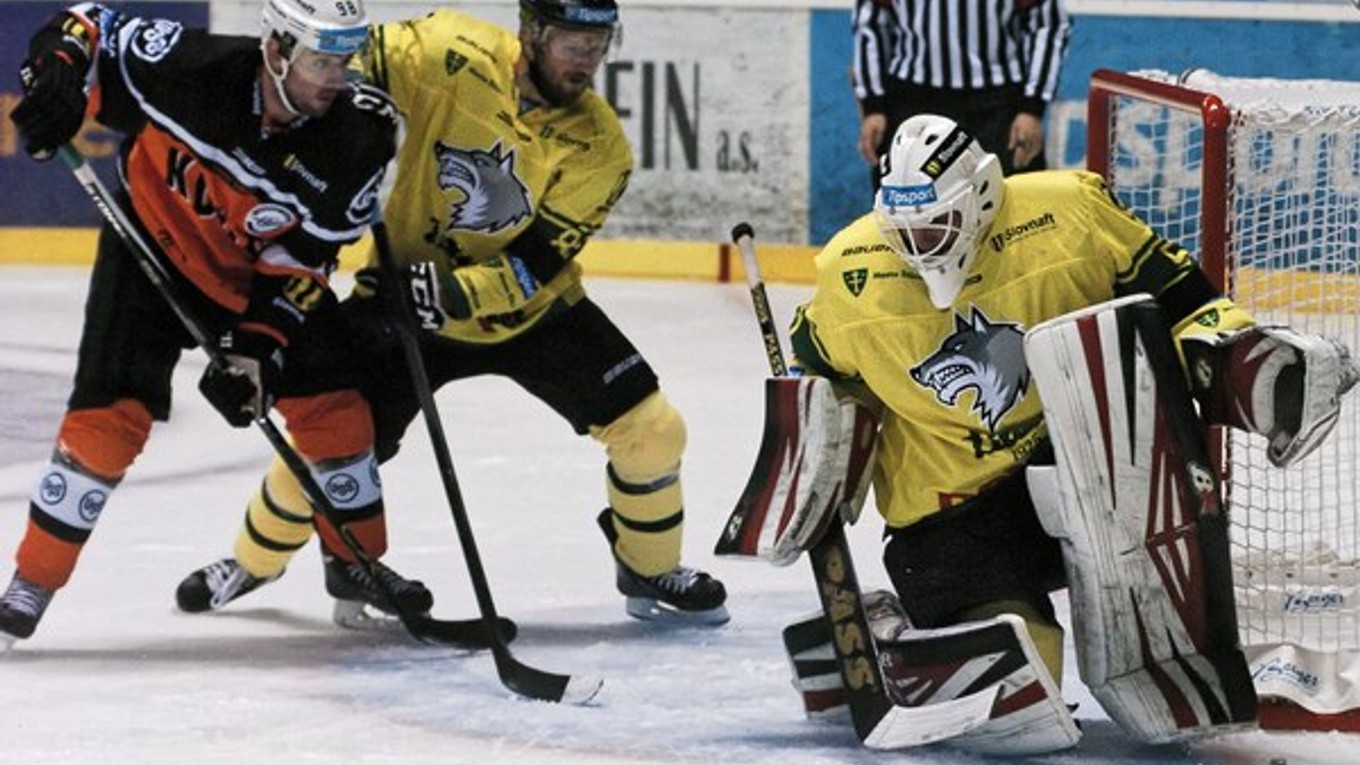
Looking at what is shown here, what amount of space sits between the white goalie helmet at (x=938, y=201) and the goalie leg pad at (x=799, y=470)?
19 cm

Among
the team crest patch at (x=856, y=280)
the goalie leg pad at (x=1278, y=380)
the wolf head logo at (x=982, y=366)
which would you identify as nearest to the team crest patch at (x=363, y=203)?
the team crest patch at (x=856, y=280)

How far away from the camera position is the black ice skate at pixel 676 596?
4492mm

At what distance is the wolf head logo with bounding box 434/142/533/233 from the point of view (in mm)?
4273

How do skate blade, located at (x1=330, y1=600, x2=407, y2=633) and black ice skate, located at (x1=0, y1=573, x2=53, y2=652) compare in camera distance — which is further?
skate blade, located at (x1=330, y1=600, x2=407, y2=633)

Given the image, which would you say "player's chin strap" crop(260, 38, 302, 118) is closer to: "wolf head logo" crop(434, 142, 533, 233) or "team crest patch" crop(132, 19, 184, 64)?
"team crest patch" crop(132, 19, 184, 64)

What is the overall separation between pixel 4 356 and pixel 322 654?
270 cm

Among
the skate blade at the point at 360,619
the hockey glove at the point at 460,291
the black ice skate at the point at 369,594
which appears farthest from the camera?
the skate blade at the point at 360,619

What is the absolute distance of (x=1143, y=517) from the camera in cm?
357

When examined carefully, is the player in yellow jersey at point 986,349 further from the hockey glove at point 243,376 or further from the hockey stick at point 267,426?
the hockey glove at point 243,376

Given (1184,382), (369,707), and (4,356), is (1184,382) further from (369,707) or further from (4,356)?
(4,356)

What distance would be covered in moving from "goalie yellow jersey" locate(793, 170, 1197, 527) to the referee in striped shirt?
259 centimetres

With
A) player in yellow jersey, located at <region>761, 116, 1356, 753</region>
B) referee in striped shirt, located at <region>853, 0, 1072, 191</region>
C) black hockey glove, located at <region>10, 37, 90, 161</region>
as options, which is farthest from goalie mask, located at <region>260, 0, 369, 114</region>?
referee in striped shirt, located at <region>853, 0, 1072, 191</region>

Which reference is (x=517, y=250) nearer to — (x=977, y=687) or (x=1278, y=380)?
(x=977, y=687)

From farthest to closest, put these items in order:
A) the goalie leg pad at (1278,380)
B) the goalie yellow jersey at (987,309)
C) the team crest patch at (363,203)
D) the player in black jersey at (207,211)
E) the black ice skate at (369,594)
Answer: the black ice skate at (369,594), the team crest patch at (363,203), the player in black jersey at (207,211), the goalie yellow jersey at (987,309), the goalie leg pad at (1278,380)
